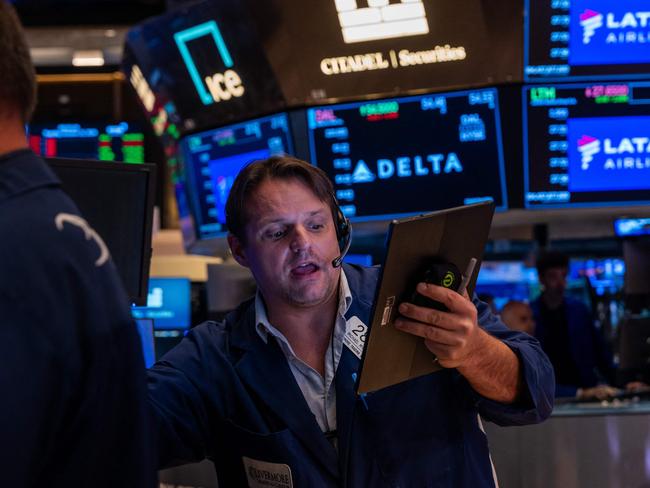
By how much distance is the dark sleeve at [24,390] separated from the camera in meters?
1.05

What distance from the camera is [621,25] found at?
416 centimetres

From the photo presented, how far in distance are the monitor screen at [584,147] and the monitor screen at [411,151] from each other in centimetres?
16

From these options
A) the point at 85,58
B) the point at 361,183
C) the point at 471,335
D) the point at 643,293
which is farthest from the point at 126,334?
the point at 85,58

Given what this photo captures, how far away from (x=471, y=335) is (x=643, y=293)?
2917mm

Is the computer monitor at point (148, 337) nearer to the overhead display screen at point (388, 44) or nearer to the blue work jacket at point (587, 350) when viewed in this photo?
the overhead display screen at point (388, 44)

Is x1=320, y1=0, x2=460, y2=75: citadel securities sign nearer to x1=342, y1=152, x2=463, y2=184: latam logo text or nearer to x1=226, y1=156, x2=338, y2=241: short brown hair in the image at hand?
x1=342, y1=152, x2=463, y2=184: latam logo text

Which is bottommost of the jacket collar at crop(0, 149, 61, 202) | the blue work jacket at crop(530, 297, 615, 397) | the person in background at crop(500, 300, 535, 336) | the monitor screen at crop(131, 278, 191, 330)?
the blue work jacket at crop(530, 297, 615, 397)

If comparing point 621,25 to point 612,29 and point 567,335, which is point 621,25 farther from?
point 567,335

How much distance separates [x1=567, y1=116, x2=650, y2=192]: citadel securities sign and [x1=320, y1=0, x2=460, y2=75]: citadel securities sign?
2.14 ft

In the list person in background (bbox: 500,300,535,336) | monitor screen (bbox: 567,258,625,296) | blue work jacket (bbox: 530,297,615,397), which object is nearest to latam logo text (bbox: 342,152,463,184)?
person in background (bbox: 500,300,535,336)

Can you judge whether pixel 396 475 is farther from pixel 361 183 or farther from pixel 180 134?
pixel 180 134

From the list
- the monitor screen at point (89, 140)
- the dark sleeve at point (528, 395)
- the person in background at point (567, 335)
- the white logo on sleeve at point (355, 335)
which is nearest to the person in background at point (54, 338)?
the white logo on sleeve at point (355, 335)

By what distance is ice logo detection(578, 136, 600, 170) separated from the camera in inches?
171

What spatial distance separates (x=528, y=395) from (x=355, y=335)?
1.20 ft
